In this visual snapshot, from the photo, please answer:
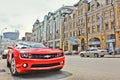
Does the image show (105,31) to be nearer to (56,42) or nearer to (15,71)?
(56,42)

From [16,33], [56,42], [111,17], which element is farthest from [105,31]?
[16,33]

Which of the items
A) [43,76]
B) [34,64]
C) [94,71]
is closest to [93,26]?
[94,71]

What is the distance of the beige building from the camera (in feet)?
157

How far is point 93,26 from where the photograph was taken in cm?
5609

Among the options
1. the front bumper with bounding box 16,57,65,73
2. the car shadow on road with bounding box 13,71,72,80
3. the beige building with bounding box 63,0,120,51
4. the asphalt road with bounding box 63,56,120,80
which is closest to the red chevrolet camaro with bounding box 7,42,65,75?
the front bumper with bounding box 16,57,65,73

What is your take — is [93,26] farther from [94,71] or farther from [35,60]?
[35,60]

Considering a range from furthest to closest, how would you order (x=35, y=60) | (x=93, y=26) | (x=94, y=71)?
1. (x=93, y=26)
2. (x=94, y=71)
3. (x=35, y=60)

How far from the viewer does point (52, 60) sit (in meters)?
8.27

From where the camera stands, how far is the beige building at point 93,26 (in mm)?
47938

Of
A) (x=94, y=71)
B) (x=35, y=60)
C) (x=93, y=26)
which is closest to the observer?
(x=35, y=60)

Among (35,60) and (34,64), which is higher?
(35,60)

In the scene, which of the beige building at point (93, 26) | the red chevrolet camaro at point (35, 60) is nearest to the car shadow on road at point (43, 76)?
the red chevrolet camaro at point (35, 60)

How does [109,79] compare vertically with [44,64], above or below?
below

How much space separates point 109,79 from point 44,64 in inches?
93.5
